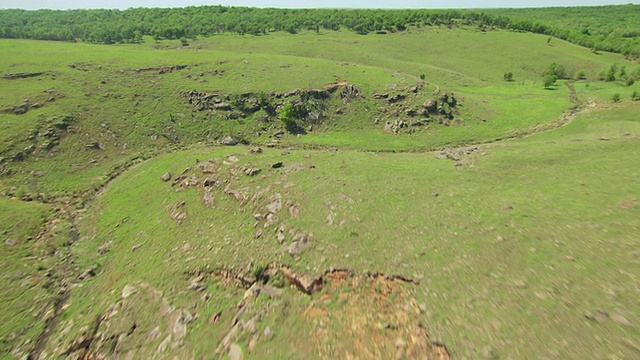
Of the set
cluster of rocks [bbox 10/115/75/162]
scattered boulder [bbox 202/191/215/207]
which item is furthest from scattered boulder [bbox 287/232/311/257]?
cluster of rocks [bbox 10/115/75/162]

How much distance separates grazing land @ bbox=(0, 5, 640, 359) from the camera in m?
13.5

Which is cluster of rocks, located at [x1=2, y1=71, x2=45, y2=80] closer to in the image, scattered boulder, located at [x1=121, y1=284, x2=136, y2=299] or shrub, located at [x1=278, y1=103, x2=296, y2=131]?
shrub, located at [x1=278, y1=103, x2=296, y2=131]

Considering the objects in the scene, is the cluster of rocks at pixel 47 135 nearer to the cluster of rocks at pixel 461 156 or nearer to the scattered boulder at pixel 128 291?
the scattered boulder at pixel 128 291

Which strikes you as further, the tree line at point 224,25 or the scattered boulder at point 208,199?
the tree line at point 224,25

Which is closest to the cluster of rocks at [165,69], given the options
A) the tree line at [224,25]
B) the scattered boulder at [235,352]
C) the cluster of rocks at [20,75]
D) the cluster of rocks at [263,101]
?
the cluster of rocks at [263,101]

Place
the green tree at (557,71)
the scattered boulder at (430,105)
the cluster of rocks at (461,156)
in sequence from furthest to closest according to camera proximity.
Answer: the green tree at (557,71) → the scattered boulder at (430,105) → the cluster of rocks at (461,156)

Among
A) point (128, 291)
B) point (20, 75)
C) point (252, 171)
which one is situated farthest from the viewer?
point (20, 75)

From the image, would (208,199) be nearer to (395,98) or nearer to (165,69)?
(395,98)

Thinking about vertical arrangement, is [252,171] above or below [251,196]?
above

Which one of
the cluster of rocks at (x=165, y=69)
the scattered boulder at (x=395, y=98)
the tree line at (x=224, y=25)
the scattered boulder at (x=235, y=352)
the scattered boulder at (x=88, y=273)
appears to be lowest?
the scattered boulder at (x=88, y=273)

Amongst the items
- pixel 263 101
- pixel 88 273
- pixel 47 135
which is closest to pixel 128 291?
pixel 88 273

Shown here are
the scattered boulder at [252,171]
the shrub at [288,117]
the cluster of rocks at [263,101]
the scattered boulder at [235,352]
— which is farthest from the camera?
the cluster of rocks at [263,101]

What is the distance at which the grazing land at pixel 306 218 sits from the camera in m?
13.5

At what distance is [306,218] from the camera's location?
20906mm
